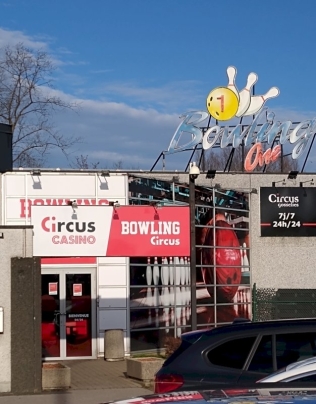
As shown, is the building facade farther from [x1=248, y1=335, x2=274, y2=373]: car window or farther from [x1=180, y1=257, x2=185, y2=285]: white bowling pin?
[x1=248, y1=335, x2=274, y2=373]: car window

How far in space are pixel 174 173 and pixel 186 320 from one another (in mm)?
4536

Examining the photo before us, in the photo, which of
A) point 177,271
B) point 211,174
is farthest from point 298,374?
point 211,174

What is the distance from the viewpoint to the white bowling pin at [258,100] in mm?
26609

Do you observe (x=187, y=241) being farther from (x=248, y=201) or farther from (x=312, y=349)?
(x=312, y=349)

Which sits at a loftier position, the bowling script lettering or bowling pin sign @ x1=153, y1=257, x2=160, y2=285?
the bowling script lettering

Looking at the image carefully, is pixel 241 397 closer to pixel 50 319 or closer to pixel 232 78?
pixel 50 319

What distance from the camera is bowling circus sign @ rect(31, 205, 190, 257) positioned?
55.4 feet

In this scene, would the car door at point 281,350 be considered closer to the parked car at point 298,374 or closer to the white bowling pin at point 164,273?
the parked car at point 298,374

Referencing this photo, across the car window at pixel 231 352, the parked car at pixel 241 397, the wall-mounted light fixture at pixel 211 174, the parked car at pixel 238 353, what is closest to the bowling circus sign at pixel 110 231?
the wall-mounted light fixture at pixel 211 174

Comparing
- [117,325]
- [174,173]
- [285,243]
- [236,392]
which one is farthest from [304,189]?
[236,392]

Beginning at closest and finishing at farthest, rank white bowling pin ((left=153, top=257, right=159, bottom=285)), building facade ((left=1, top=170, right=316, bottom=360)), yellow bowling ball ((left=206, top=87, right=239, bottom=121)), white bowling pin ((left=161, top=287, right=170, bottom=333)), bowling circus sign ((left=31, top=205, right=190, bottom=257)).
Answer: bowling circus sign ((left=31, top=205, right=190, bottom=257)), building facade ((left=1, top=170, right=316, bottom=360)), white bowling pin ((left=153, top=257, right=159, bottom=285)), white bowling pin ((left=161, top=287, right=170, bottom=333)), yellow bowling ball ((left=206, top=87, right=239, bottom=121))

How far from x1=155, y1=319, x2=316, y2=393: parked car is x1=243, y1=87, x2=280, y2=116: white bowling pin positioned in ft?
62.9

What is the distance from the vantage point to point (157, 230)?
57.8ft

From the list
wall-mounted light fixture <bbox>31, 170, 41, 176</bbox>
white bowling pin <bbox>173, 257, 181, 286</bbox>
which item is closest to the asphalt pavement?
white bowling pin <bbox>173, 257, 181, 286</bbox>
